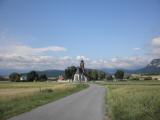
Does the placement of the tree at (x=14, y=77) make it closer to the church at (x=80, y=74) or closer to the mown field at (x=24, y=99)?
the church at (x=80, y=74)

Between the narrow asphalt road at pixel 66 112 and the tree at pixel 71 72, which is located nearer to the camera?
the narrow asphalt road at pixel 66 112

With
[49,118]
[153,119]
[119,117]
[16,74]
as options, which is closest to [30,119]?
[49,118]

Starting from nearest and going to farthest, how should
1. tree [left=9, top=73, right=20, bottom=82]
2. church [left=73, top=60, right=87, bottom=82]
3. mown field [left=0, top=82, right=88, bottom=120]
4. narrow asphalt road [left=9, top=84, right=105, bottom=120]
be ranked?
narrow asphalt road [left=9, top=84, right=105, bottom=120] → mown field [left=0, top=82, right=88, bottom=120] → church [left=73, top=60, right=87, bottom=82] → tree [left=9, top=73, right=20, bottom=82]

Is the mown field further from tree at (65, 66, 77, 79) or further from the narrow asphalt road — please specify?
tree at (65, 66, 77, 79)

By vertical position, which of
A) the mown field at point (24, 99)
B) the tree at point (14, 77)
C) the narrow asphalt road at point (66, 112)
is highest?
the tree at point (14, 77)

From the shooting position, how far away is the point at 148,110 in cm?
1639

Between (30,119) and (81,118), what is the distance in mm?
2328

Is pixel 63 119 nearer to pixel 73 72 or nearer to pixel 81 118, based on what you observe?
pixel 81 118

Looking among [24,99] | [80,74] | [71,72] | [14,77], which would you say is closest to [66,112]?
[24,99]

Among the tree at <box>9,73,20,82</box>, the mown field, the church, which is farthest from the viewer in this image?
the tree at <box>9,73,20,82</box>

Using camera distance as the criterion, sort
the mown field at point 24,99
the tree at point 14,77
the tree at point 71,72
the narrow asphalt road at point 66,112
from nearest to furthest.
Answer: the narrow asphalt road at point 66,112
the mown field at point 24,99
the tree at point 71,72
the tree at point 14,77

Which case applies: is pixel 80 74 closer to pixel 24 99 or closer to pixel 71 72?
pixel 71 72

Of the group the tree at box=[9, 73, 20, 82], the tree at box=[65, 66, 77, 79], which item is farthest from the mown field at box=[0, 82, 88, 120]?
the tree at box=[9, 73, 20, 82]

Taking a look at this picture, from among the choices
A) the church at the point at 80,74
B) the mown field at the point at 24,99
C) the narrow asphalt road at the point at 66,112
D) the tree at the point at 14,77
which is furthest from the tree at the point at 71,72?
the narrow asphalt road at the point at 66,112
